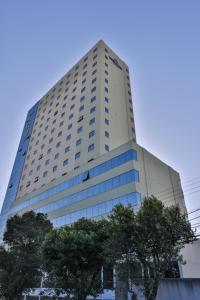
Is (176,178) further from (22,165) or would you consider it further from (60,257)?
(22,165)

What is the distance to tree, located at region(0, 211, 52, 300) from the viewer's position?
83.7 feet

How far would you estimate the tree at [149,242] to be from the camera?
16047 millimetres

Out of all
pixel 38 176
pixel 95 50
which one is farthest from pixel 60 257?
pixel 95 50

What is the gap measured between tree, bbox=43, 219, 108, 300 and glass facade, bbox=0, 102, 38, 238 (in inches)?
1511

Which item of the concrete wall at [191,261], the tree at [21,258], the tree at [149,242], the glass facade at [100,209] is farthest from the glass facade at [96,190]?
the tree at [149,242]

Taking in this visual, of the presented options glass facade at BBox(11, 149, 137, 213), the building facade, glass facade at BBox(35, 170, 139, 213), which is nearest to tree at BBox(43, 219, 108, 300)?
the building facade

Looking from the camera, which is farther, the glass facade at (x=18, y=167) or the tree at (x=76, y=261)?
the glass facade at (x=18, y=167)

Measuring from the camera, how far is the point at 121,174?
31938 mm

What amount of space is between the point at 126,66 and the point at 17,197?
4493 centimetres

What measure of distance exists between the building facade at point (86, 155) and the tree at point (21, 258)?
8.49 meters

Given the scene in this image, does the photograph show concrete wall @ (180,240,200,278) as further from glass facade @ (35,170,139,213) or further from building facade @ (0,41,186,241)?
glass facade @ (35,170,139,213)

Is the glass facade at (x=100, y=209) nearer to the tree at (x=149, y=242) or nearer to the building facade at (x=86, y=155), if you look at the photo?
the building facade at (x=86, y=155)

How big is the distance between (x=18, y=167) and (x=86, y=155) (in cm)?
2934

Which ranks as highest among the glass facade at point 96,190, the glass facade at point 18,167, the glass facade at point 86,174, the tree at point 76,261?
the glass facade at point 18,167
